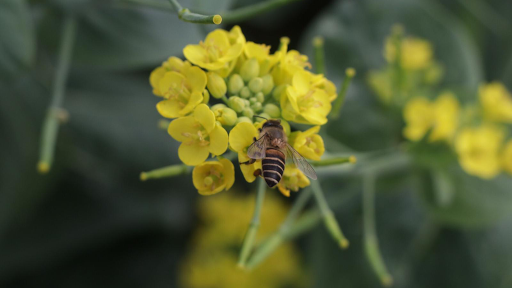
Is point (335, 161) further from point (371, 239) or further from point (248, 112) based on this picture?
point (371, 239)

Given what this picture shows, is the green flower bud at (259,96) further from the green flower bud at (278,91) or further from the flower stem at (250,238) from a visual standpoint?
the flower stem at (250,238)

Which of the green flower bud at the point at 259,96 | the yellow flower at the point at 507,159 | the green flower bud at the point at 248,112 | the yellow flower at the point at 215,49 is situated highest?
the yellow flower at the point at 215,49

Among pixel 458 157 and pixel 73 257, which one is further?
pixel 73 257

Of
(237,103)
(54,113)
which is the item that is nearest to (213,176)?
(237,103)

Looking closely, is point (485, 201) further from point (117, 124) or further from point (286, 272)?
point (117, 124)

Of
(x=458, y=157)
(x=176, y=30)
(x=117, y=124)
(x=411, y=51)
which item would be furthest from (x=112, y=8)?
(x=458, y=157)

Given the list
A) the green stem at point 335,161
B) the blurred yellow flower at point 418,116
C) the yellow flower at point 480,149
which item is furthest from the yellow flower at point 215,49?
the yellow flower at point 480,149

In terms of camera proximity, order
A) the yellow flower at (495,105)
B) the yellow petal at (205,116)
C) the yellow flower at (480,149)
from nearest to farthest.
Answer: the yellow petal at (205,116), the yellow flower at (480,149), the yellow flower at (495,105)

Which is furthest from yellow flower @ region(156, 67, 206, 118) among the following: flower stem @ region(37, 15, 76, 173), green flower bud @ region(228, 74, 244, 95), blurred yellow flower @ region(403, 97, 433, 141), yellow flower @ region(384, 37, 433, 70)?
yellow flower @ region(384, 37, 433, 70)
